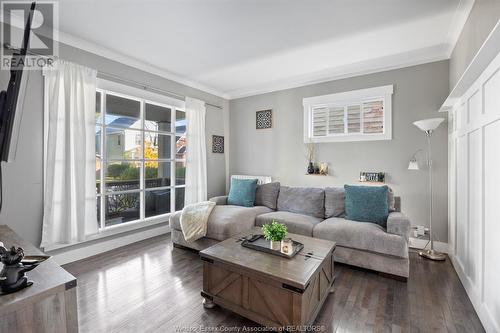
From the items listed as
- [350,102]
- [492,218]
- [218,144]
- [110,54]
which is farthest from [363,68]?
[110,54]

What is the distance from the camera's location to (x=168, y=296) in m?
2.08

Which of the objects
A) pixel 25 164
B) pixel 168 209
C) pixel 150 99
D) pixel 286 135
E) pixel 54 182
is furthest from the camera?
pixel 286 135

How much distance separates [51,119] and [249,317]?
2878 mm

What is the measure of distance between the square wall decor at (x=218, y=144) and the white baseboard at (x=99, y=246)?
71.0 inches

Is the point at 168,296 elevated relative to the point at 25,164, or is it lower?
lower

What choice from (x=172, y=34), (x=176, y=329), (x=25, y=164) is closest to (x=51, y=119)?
(x=25, y=164)

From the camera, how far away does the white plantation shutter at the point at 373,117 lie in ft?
11.6

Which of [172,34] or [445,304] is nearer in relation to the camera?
[445,304]

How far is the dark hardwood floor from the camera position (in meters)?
1.72

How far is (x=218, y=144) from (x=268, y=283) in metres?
3.58

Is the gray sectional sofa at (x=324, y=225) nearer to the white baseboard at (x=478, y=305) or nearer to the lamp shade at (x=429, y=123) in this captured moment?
the white baseboard at (x=478, y=305)

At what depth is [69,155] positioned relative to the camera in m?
2.73

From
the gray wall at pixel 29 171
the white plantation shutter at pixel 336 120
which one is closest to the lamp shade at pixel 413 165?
the white plantation shutter at pixel 336 120

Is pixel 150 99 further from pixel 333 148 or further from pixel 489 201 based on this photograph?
pixel 489 201
